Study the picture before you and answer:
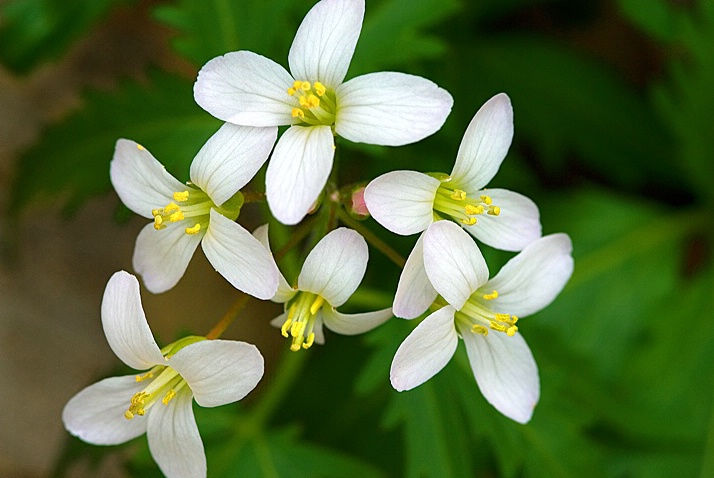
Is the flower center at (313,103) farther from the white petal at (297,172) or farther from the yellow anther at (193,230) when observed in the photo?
the yellow anther at (193,230)

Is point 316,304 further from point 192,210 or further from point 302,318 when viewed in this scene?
point 192,210

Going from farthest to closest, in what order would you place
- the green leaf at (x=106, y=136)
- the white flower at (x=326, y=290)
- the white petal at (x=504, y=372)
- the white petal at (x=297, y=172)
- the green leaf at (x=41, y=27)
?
the green leaf at (x=41, y=27) < the green leaf at (x=106, y=136) < the white petal at (x=504, y=372) < the white flower at (x=326, y=290) < the white petal at (x=297, y=172)

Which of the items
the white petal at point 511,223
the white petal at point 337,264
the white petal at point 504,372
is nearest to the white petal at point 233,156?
the white petal at point 337,264

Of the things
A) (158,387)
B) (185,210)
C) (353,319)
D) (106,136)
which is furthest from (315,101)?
(106,136)

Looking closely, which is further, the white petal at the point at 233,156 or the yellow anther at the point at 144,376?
the yellow anther at the point at 144,376

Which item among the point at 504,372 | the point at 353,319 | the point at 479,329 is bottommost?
the point at 504,372

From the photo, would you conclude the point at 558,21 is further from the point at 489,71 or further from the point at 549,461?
the point at 549,461

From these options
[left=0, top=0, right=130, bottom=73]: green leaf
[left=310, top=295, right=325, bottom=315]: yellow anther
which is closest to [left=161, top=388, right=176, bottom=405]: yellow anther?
[left=310, top=295, right=325, bottom=315]: yellow anther
